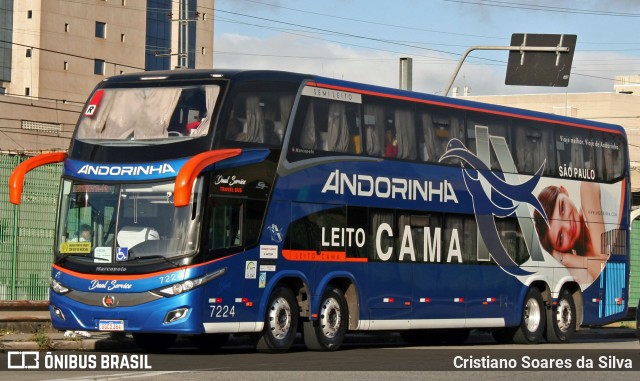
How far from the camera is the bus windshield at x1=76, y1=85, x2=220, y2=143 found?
19812 millimetres

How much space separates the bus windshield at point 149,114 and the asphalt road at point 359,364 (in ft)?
10.6

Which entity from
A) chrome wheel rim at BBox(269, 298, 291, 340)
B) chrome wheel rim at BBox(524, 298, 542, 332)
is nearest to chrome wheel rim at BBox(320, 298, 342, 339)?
chrome wheel rim at BBox(269, 298, 291, 340)

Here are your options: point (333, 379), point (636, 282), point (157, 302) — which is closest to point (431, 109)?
point (157, 302)

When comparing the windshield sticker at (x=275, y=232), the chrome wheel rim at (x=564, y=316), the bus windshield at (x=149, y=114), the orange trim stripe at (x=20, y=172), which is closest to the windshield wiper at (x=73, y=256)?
the orange trim stripe at (x=20, y=172)

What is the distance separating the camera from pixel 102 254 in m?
19.5

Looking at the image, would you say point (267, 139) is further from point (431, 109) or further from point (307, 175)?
point (431, 109)

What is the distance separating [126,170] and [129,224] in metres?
0.82

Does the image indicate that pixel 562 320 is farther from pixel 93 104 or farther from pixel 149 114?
pixel 93 104

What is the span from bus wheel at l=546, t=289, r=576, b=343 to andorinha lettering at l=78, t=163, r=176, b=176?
36.4ft

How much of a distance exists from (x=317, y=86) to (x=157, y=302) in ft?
15.9

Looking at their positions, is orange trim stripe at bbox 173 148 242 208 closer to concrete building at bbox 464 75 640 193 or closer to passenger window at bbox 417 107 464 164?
passenger window at bbox 417 107 464 164

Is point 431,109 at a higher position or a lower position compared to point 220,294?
higher

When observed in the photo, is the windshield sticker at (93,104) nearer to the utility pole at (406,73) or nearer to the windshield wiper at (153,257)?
the windshield wiper at (153,257)

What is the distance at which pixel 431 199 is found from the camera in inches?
957
